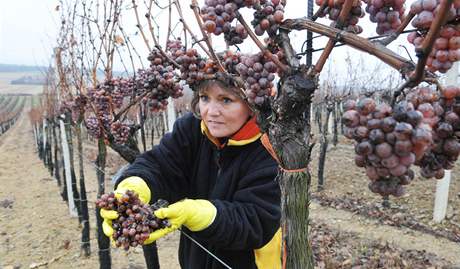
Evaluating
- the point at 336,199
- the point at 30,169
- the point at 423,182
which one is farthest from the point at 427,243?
the point at 30,169

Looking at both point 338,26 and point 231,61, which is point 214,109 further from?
point 338,26

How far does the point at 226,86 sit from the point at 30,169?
13688 mm

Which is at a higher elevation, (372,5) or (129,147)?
(372,5)

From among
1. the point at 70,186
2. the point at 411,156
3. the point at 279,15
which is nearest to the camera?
the point at 411,156

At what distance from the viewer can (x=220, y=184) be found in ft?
7.64

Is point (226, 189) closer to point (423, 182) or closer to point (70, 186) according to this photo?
point (70, 186)

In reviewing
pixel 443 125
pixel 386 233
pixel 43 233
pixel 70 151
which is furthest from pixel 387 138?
pixel 43 233

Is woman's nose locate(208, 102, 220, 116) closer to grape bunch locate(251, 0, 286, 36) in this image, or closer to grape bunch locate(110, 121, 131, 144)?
grape bunch locate(251, 0, 286, 36)

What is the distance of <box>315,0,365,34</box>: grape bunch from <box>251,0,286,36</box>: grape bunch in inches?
5.6

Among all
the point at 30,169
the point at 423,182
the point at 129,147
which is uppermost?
the point at 129,147

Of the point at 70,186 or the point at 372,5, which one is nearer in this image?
the point at 372,5

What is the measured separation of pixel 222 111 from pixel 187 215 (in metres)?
0.65

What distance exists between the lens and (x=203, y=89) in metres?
2.15

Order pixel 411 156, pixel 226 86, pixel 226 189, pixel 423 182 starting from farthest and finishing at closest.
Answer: pixel 423 182, pixel 226 189, pixel 226 86, pixel 411 156
